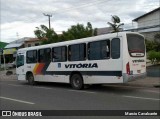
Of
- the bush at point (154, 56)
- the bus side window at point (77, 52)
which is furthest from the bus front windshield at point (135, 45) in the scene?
the bush at point (154, 56)

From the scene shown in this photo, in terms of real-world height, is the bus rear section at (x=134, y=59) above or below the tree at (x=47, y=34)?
below

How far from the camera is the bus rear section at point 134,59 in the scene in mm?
15070

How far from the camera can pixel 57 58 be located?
63.4 feet

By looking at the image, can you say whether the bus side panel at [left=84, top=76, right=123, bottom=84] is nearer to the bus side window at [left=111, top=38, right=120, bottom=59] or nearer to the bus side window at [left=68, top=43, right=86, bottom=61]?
the bus side window at [left=111, top=38, right=120, bottom=59]

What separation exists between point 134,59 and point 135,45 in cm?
78

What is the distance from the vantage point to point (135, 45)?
1595cm

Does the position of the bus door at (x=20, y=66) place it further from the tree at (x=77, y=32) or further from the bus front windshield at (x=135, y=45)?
the tree at (x=77, y=32)

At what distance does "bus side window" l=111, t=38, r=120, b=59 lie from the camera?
15272 millimetres

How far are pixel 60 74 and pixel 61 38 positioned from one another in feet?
54.5

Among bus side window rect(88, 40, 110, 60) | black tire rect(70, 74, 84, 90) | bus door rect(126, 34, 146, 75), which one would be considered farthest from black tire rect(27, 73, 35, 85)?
bus door rect(126, 34, 146, 75)

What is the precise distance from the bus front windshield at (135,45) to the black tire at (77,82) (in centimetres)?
348

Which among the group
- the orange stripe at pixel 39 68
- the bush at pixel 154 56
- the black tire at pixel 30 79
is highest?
the bush at pixel 154 56

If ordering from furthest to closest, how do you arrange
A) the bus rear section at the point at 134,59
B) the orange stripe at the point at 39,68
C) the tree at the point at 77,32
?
1. the tree at the point at 77,32
2. the orange stripe at the point at 39,68
3. the bus rear section at the point at 134,59

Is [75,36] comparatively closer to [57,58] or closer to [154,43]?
[154,43]
